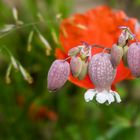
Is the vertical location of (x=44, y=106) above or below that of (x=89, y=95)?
below

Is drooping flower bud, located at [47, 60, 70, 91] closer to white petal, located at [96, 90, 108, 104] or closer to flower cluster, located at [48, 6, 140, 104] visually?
flower cluster, located at [48, 6, 140, 104]

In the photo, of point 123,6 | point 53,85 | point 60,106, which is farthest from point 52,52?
point 53,85

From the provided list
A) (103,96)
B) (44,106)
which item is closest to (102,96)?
(103,96)

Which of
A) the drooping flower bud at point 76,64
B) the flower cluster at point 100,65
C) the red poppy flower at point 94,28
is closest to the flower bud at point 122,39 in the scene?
the flower cluster at point 100,65

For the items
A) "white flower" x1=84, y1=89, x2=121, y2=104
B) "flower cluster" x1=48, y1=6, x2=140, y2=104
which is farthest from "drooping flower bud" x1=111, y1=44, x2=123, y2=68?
"white flower" x1=84, y1=89, x2=121, y2=104

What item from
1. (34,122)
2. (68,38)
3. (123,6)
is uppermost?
(68,38)

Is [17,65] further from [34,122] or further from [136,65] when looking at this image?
[34,122]

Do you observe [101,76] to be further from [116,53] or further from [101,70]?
[116,53]
